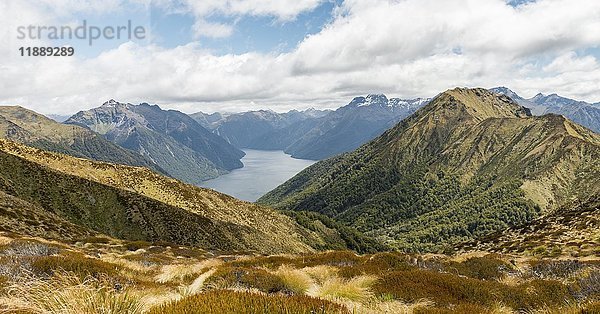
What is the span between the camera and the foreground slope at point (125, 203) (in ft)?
300

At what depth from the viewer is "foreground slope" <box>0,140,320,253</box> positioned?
91.5 m

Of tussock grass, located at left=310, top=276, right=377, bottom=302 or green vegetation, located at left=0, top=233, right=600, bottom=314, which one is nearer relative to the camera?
green vegetation, located at left=0, top=233, right=600, bottom=314

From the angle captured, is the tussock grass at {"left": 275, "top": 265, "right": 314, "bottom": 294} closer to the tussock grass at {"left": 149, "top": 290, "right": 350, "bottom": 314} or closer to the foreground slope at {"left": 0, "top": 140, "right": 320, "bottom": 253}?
the tussock grass at {"left": 149, "top": 290, "right": 350, "bottom": 314}

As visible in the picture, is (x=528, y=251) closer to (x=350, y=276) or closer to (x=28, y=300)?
(x=350, y=276)

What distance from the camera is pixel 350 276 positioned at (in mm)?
13719

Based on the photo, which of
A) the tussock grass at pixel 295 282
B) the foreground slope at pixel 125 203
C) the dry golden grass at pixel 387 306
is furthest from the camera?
the foreground slope at pixel 125 203

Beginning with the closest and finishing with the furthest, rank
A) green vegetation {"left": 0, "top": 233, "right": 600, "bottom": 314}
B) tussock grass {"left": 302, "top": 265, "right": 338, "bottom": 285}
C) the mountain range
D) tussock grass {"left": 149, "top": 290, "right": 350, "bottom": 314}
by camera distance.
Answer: tussock grass {"left": 149, "top": 290, "right": 350, "bottom": 314}
green vegetation {"left": 0, "top": 233, "right": 600, "bottom": 314}
tussock grass {"left": 302, "top": 265, "right": 338, "bottom": 285}
the mountain range

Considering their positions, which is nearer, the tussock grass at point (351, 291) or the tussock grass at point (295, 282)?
the tussock grass at point (351, 291)

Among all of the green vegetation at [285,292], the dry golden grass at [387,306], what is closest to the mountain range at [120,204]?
the green vegetation at [285,292]

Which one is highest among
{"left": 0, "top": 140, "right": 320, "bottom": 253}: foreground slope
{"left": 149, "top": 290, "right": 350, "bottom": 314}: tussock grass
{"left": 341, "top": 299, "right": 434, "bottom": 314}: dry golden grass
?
{"left": 149, "top": 290, "right": 350, "bottom": 314}: tussock grass

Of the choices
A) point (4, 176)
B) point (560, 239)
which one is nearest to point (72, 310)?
point (560, 239)

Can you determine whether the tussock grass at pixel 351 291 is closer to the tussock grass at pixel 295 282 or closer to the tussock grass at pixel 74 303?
the tussock grass at pixel 295 282

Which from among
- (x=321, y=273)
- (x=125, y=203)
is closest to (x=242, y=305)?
(x=321, y=273)

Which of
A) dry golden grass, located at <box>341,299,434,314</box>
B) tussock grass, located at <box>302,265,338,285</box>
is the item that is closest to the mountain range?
tussock grass, located at <box>302,265,338,285</box>
